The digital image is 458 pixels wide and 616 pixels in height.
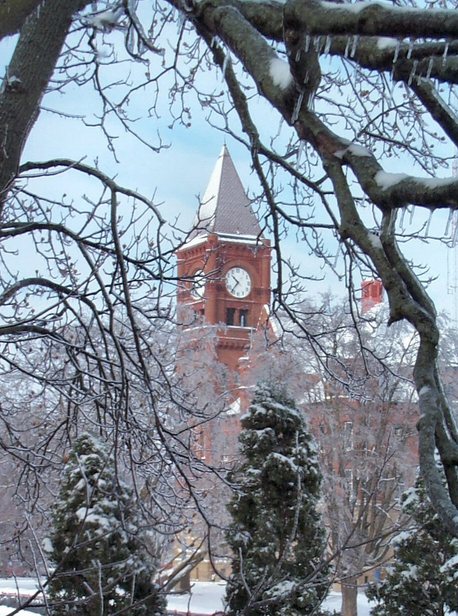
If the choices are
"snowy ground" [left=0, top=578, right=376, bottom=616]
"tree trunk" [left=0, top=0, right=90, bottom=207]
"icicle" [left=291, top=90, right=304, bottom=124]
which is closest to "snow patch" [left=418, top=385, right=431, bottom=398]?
"icicle" [left=291, top=90, right=304, bottom=124]

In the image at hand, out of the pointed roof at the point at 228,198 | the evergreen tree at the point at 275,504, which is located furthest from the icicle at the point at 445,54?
the pointed roof at the point at 228,198

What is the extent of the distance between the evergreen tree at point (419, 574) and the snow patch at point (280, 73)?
336 inches

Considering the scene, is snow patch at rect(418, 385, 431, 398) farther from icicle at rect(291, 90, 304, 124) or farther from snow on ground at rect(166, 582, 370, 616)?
snow on ground at rect(166, 582, 370, 616)

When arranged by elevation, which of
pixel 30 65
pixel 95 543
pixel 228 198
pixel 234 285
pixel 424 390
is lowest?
pixel 95 543

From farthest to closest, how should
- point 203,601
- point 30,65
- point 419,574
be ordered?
point 203,601, point 419,574, point 30,65

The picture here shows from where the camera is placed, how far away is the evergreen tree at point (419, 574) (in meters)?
10.5

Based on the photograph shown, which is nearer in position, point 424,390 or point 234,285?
point 424,390

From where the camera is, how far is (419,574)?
419 inches

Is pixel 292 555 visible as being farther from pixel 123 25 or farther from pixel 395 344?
pixel 395 344

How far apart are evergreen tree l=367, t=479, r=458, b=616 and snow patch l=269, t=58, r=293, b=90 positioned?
28.0ft

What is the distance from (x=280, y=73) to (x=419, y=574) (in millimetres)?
9130

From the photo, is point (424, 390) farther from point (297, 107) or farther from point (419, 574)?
point (419, 574)

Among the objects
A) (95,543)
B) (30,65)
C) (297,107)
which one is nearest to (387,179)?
(297,107)

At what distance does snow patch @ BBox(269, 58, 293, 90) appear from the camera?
2684mm
